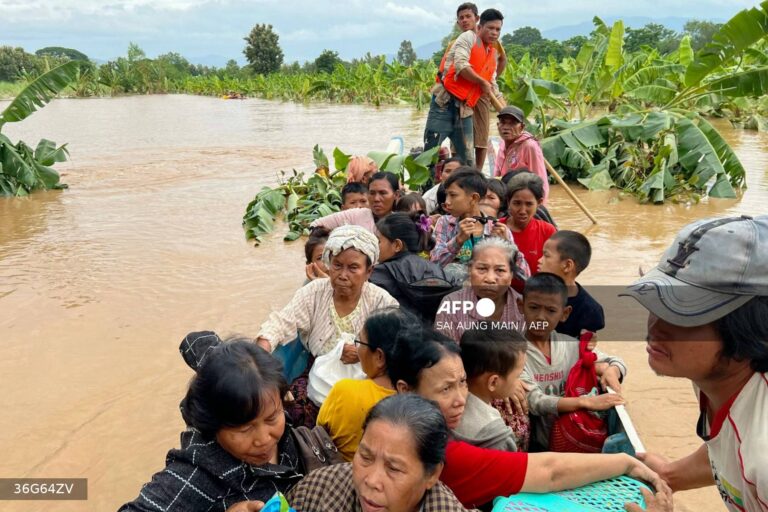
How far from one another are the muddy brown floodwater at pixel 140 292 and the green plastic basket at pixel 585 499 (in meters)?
1.33

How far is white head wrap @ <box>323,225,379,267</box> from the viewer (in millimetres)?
2718

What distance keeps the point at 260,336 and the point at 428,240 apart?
1.75 meters

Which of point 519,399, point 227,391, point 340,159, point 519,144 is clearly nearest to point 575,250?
point 519,399

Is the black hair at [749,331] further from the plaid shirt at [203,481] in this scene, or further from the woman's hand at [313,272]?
the woman's hand at [313,272]

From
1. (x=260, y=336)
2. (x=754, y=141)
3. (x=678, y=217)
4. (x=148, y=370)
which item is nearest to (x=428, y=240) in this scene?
(x=260, y=336)

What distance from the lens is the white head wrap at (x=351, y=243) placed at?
2.72 metres

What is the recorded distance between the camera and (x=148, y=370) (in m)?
4.16

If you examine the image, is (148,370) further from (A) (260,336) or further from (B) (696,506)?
(B) (696,506)

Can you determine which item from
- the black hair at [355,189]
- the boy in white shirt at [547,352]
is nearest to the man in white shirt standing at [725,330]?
the boy in white shirt at [547,352]

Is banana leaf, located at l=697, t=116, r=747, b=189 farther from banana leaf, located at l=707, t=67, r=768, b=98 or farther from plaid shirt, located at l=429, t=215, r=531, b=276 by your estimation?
plaid shirt, located at l=429, t=215, r=531, b=276

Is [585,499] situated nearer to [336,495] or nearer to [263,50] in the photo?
[336,495]

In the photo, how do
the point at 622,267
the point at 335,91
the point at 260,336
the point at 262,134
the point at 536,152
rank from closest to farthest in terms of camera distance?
the point at 260,336
the point at 536,152
the point at 622,267
the point at 262,134
the point at 335,91

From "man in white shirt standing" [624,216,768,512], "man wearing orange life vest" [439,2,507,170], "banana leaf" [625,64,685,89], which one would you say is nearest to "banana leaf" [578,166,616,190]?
"man wearing orange life vest" [439,2,507,170]

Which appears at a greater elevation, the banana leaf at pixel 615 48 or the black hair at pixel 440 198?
the banana leaf at pixel 615 48
